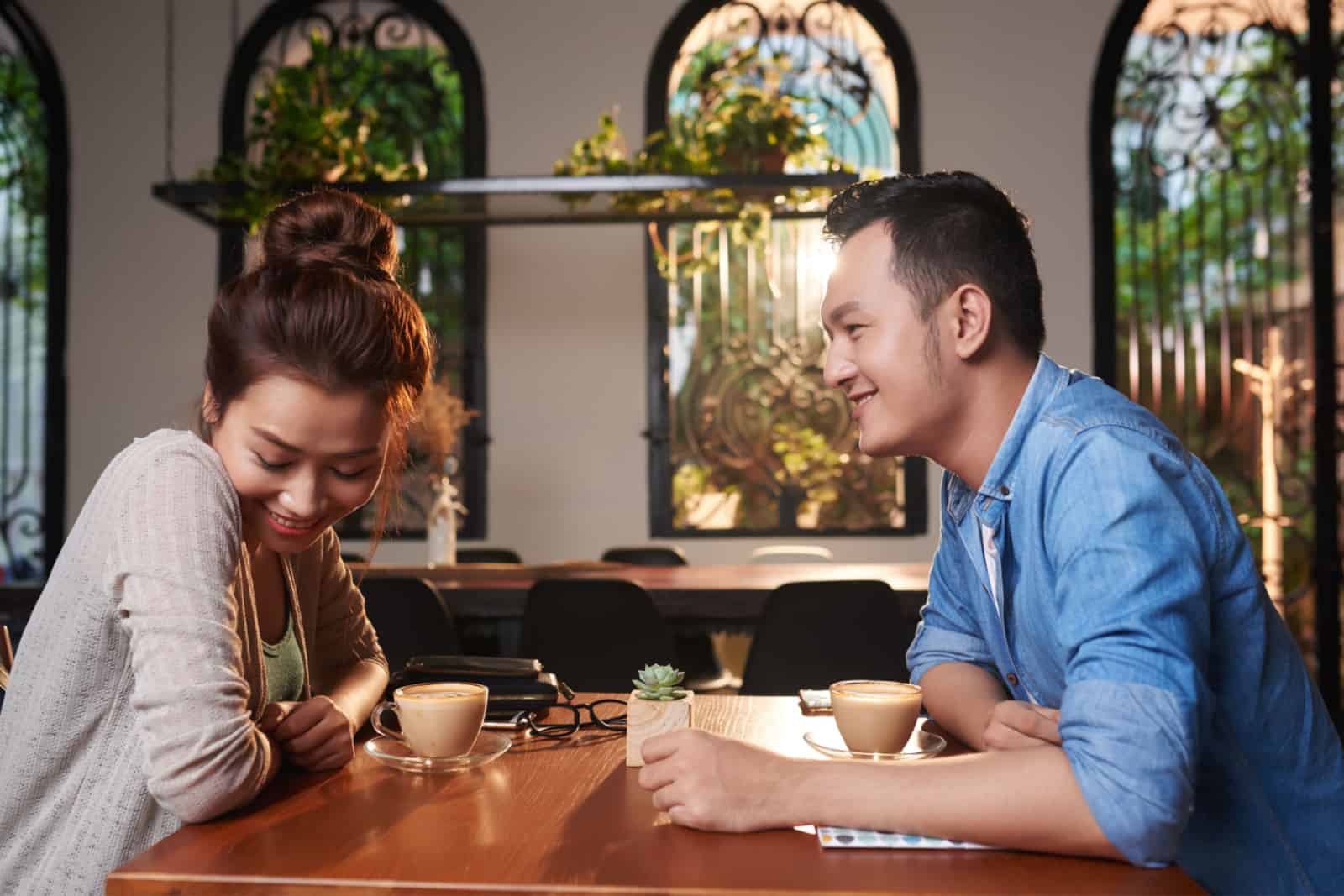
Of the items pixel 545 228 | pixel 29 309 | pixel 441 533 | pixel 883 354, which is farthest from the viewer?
pixel 29 309

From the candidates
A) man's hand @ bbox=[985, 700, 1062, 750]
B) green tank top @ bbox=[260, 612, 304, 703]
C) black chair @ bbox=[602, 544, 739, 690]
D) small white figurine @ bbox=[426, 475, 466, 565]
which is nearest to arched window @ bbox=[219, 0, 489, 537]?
small white figurine @ bbox=[426, 475, 466, 565]

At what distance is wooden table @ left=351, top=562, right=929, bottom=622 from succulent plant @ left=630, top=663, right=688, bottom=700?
5.80ft

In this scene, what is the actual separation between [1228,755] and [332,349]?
3.65 ft

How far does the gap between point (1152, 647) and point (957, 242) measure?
580mm

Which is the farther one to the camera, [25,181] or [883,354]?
[25,181]

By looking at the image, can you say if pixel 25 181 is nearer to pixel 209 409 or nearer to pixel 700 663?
pixel 700 663

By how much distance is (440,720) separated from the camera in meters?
1.27

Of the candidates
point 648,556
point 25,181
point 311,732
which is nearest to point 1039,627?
point 311,732

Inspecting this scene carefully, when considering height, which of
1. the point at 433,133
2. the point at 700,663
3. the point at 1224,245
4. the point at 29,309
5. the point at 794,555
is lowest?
the point at 700,663

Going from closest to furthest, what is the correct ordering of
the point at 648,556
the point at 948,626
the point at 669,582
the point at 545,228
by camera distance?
the point at 948,626
the point at 669,582
the point at 648,556
the point at 545,228

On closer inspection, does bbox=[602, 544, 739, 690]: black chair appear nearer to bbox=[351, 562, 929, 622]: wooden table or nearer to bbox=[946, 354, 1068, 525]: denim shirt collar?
bbox=[351, 562, 929, 622]: wooden table

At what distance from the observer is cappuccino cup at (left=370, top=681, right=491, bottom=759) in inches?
50.1

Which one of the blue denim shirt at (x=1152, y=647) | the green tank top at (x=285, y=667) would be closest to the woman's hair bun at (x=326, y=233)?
the green tank top at (x=285, y=667)

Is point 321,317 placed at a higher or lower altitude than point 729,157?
lower
